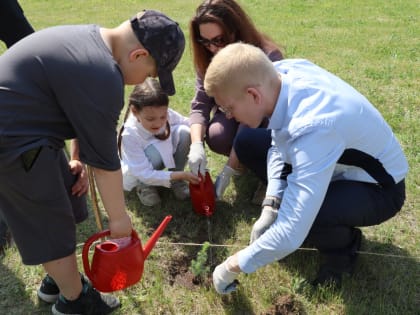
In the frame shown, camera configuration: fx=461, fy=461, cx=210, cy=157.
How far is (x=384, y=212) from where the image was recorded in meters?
2.29

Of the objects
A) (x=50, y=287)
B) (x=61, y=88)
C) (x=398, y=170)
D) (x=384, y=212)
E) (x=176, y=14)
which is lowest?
(x=176, y=14)

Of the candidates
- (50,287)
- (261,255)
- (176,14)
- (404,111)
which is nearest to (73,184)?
(50,287)

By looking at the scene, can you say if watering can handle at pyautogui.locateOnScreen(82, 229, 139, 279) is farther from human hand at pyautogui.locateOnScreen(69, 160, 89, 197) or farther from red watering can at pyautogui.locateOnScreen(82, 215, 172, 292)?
human hand at pyautogui.locateOnScreen(69, 160, 89, 197)

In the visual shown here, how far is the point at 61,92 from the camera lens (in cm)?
163

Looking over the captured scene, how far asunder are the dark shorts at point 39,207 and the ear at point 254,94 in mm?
806

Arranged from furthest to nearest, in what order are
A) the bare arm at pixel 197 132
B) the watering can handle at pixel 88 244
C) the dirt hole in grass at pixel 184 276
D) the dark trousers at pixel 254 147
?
the bare arm at pixel 197 132
the dark trousers at pixel 254 147
the dirt hole in grass at pixel 184 276
the watering can handle at pixel 88 244

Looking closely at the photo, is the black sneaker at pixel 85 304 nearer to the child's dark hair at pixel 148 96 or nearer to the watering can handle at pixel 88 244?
the watering can handle at pixel 88 244

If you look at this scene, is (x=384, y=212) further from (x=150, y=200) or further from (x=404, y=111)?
(x=404, y=111)

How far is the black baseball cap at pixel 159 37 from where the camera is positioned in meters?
1.73

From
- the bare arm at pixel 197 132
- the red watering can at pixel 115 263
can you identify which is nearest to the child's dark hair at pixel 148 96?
the bare arm at pixel 197 132

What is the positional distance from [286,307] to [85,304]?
983mm

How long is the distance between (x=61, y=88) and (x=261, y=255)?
1.03m

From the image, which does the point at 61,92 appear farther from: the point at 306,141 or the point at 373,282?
the point at 373,282

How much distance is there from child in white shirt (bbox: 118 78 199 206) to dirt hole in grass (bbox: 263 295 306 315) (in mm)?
980
